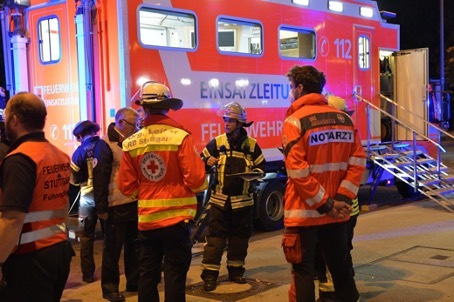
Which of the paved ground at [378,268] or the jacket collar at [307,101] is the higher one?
the jacket collar at [307,101]

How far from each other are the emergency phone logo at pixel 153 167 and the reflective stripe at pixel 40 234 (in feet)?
3.49

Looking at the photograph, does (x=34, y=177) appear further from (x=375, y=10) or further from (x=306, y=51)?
(x=375, y=10)

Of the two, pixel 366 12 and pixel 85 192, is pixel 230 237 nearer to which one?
pixel 85 192

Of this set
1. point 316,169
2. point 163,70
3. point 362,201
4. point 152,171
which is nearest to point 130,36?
point 163,70

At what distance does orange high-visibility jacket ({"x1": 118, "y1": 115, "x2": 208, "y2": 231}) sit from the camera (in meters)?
4.03

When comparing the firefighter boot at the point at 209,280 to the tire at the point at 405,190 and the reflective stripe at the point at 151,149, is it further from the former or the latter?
the tire at the point at 405,190

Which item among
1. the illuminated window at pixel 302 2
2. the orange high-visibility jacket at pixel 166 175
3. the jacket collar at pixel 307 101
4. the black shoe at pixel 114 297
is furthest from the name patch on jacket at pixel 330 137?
the illuminated window at pixel 302 2

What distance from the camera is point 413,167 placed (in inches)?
392

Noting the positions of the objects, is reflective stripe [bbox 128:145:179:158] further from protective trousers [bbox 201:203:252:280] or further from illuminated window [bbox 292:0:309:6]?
illuminated window [bbox 292:0:309:6]

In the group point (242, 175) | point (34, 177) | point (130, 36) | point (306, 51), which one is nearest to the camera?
point (34, 177)

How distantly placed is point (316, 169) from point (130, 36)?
11.7 ft

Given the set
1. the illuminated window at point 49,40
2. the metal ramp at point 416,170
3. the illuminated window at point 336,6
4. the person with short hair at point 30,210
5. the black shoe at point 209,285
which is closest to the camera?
the person with short hair at point 30,210

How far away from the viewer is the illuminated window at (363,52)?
1050 cm

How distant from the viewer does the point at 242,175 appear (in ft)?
18.5
